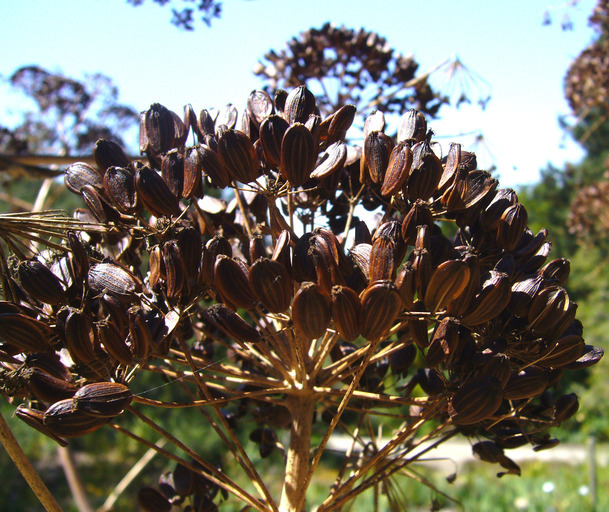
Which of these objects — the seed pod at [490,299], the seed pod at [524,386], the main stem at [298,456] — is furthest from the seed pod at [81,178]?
the seed pod at [524,386]

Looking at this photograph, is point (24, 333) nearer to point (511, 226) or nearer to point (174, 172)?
point (174, 172)

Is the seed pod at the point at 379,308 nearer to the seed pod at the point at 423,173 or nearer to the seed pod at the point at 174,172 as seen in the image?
the seed pod at the point at 423,173

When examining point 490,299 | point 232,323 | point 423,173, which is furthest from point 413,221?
point 232,323

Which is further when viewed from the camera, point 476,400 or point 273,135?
point 273,135

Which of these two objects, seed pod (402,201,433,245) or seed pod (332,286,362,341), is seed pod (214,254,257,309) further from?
seed pod (402,201,433,245)

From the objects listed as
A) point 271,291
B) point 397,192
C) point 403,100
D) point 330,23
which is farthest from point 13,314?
point 330,23

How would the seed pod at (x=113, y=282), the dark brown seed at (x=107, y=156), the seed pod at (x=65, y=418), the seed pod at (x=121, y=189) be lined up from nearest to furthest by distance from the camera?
the seed pod at (x=65, y=418), the seed pod at (x=113, y=282), the seed pod at (x=121, y=189), the dark brown seed at (x=107, y=156)
